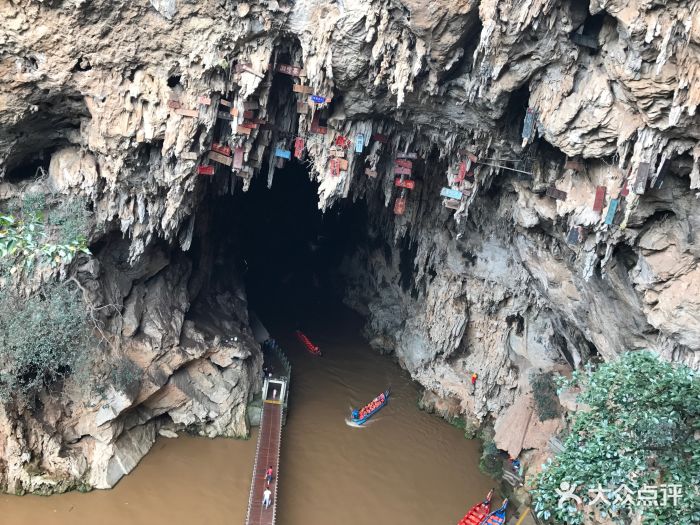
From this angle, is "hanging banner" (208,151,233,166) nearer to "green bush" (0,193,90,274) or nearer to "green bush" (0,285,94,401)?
"green bush" (0,193,90,274)

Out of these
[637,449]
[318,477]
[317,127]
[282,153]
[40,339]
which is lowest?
[318,477]

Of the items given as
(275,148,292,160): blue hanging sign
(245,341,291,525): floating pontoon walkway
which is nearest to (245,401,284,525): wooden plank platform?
(245,341,291,525): floating pontoon walkway

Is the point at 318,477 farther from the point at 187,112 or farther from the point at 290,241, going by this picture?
the point at 290,241

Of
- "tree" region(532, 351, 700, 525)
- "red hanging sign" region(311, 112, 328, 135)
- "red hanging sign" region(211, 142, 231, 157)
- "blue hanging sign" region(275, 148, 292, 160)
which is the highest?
"red hanging sign" region(311, 112, 328, 135)

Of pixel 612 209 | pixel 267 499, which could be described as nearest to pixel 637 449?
pixel 612 209

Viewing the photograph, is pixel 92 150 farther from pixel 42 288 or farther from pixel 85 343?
pixel 85 343

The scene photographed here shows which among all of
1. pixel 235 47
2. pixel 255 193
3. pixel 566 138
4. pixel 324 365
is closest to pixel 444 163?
pixel 566 138

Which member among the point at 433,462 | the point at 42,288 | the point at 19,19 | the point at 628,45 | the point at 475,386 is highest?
the point at 628,45
